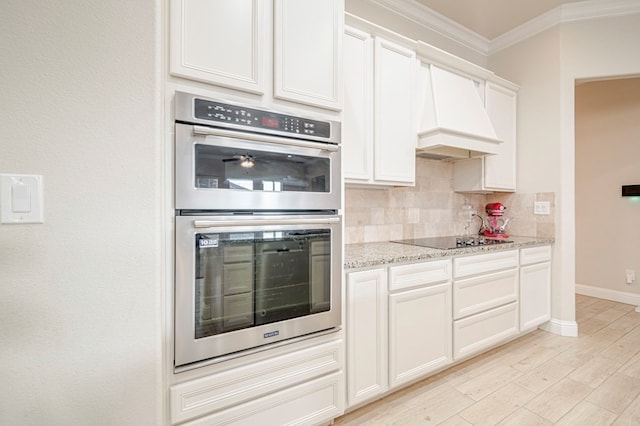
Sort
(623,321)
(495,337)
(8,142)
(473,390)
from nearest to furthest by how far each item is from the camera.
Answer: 1. (8,142)
2. (473,390)
3. (495,337)
4. (623,321)

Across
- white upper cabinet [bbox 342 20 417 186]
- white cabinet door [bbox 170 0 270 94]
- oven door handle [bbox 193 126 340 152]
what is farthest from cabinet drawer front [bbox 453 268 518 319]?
white cabinet door [bbox 170 0 270 94]

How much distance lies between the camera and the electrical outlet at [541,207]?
9.46ft

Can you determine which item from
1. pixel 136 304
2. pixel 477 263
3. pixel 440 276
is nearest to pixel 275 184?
pixel 136 304

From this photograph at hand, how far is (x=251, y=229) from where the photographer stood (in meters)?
1.24

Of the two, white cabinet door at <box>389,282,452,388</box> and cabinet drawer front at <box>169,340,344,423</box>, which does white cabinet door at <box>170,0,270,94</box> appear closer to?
cabinet drawer front at <box>169,340,344,423</box>

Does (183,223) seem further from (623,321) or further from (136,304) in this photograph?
(623,321)

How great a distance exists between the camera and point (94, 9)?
0.93 metres

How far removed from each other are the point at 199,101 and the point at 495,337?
2661 millimetres

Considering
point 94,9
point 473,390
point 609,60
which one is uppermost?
point 609,60

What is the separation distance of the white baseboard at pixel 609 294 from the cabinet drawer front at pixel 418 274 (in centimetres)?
339

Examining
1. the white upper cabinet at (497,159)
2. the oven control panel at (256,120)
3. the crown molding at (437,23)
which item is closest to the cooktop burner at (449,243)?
the white upper cabinet at (497,159)

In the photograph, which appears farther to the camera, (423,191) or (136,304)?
(423,191)

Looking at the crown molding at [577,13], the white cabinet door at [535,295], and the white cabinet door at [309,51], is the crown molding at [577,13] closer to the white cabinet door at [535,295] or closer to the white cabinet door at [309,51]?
the white cabinet door at [535,295]

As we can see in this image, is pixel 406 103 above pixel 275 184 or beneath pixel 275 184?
above
